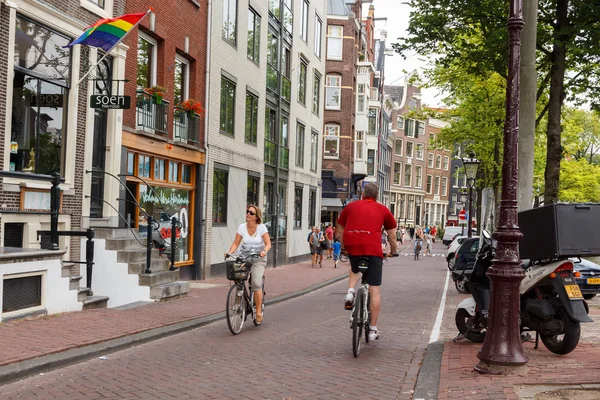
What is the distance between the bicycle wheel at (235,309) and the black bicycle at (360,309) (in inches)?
84.7

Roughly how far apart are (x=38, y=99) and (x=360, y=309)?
727 centimetres

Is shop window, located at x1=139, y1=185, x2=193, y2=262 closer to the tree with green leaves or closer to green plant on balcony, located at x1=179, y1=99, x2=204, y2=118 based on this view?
green plant on balcony, located at x1=179, y1=99, x2=204, y2=118

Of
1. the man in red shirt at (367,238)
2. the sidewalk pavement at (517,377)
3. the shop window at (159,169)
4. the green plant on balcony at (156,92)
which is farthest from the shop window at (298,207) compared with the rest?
the man in red shirt at (367,238)

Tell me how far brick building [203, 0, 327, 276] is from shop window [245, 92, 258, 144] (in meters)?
0.03

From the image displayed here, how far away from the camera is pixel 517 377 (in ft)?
22.0

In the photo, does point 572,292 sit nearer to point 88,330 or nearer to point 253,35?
point 88,330

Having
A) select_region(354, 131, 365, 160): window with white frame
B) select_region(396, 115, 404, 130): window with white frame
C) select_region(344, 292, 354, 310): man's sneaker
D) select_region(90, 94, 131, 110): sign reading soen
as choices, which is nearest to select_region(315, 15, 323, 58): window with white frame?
select_region(354, 131, 365, 160): window with white frame

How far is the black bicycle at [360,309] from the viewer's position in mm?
8102

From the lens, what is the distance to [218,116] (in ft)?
71.2

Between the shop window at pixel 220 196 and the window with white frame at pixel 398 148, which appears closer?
the shop window at pixel 220 196

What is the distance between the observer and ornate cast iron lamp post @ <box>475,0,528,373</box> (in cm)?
688

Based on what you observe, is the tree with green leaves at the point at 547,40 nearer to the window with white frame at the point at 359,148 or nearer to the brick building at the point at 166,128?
the brick building at the point at 166,128

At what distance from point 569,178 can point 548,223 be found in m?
49.7

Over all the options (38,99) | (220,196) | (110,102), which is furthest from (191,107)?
(38,99)
